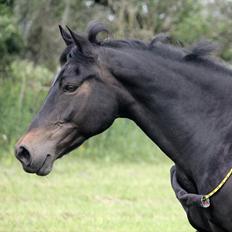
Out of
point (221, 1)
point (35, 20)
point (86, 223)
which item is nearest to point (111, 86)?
point (86, 223)

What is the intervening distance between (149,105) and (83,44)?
573 mm

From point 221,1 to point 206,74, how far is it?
19449 millimetres

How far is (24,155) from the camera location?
4051mm

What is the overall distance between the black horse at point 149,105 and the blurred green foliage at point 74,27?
9.77 feet

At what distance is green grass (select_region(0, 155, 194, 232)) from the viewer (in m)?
7.38

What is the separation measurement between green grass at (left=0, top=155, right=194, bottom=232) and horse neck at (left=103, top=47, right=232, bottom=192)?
309 centimetres

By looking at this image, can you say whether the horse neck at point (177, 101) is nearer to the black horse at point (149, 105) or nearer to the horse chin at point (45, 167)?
the black horse at point (149, 105)

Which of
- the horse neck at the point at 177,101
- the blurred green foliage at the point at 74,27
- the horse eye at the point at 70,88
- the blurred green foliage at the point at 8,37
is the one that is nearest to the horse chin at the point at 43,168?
the horse eye at the point at 70,88

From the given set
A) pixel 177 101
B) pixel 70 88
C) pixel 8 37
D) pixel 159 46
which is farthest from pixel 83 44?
pixel 8 37

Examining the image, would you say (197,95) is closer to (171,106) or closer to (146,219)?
(171,106)

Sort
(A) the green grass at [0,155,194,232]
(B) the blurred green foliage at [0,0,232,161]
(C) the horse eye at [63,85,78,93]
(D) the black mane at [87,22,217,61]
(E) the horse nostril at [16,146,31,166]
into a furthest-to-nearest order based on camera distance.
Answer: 1. (B) the blurred green foliage at [0,0,232,161]
2. (A) the green grass at [0,155,194,232]
3. (D) the black mane at [87,22,217,61]
4. (C) the horse eye at [63,85,78,93]
5. (E) the horse nostril at [16,146,31,166]

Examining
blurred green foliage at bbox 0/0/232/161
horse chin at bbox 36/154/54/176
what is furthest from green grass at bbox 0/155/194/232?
horse chin at bbox 36/154/54/176

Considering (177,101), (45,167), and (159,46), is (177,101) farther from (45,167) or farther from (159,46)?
(45,167)

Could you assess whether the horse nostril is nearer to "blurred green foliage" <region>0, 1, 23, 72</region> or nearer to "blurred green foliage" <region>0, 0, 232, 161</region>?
"blurred green foliage" <region>0, 0, 232, 161</region>
